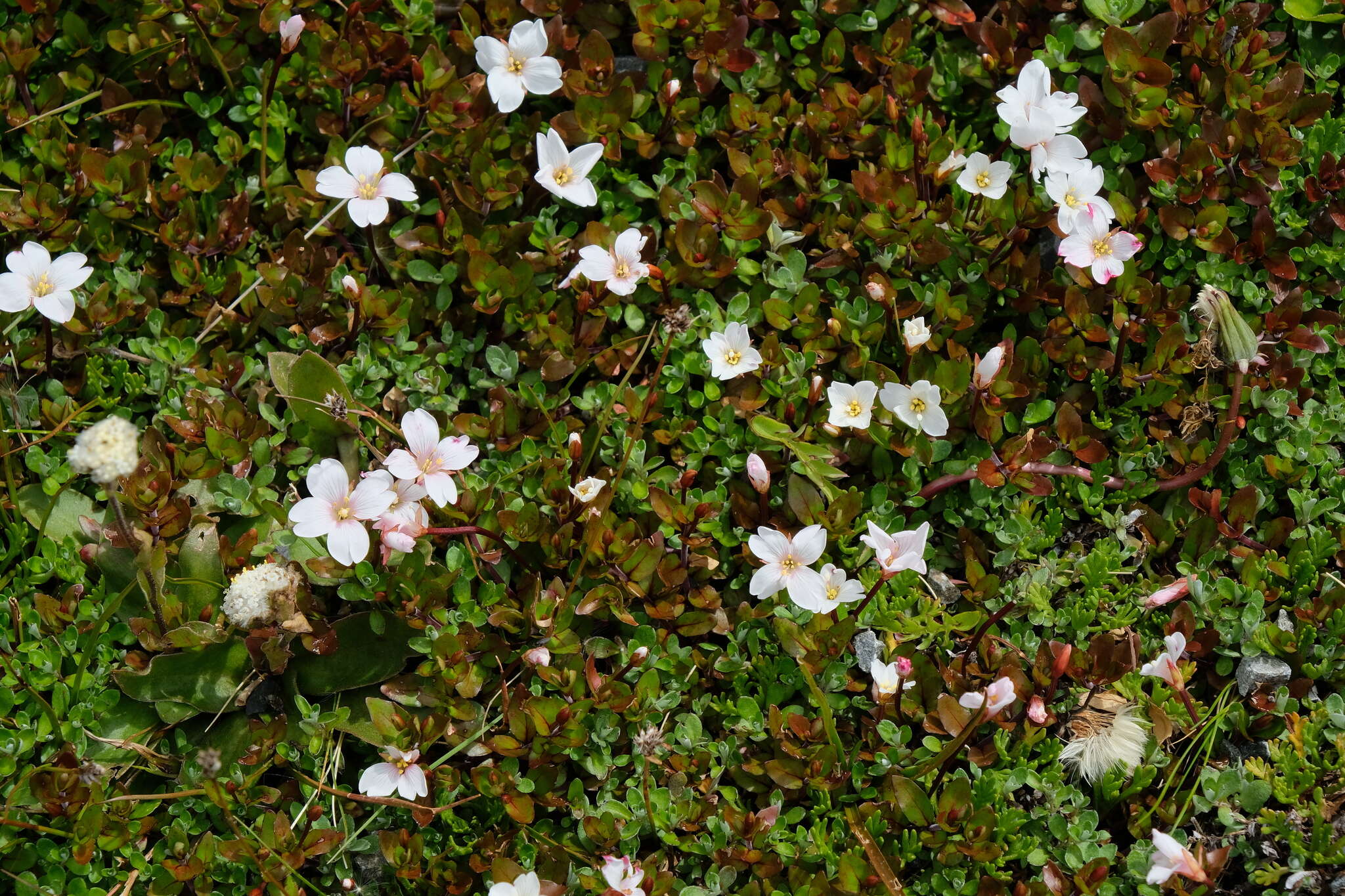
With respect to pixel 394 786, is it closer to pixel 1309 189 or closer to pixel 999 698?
pixel 999 698

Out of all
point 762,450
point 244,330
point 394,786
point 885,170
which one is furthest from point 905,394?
point 244,330

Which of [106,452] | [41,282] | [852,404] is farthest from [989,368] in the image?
[41,282]

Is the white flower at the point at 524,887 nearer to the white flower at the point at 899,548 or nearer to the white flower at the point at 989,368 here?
the white flower at the point at 899,548

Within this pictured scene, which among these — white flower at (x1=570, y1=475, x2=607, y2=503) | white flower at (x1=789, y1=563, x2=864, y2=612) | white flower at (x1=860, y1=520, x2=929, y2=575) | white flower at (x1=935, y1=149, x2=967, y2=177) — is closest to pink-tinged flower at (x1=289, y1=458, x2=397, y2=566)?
white flower at (x1=570, y1=475, x2=607, y2=503)

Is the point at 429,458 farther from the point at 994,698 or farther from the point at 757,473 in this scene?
the point at 994,698

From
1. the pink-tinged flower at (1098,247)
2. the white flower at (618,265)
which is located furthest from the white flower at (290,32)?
the pink-tinged flower at (1098,247)
